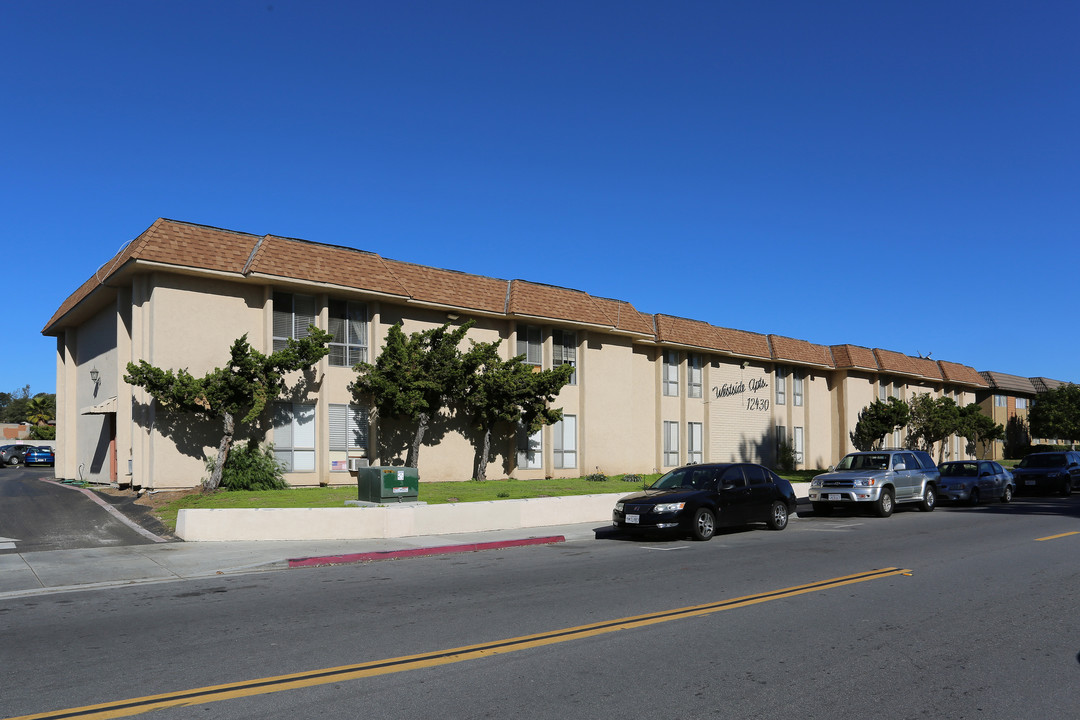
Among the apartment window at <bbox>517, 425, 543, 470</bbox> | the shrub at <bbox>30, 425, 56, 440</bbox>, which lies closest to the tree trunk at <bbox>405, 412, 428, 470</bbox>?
the apartment window at <bbox>517, 425, 543, 470</bbox>

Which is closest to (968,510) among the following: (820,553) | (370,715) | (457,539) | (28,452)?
(820,553)

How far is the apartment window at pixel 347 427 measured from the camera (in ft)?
81.5

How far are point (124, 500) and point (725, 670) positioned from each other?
64.4 feet

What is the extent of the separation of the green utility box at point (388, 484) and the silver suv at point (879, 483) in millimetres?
11134

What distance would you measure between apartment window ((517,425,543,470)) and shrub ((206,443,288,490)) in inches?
371

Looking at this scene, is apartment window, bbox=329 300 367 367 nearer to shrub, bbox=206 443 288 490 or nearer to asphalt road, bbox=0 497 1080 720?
shrub, bbox=206 443 288 490

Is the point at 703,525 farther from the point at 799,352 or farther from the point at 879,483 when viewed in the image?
the point at 799,352

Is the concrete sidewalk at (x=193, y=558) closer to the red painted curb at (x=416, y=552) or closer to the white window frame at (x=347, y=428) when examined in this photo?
the red painted curb at (x=416, y=552)

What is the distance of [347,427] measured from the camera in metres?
25.1

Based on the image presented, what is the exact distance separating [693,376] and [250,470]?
2288 cm

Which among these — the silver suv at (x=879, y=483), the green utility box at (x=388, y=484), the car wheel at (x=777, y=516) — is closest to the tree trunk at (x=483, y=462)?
the green utility box at (x=388, y=484)

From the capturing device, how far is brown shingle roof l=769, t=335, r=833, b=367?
141ft

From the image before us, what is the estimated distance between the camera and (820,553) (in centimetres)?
1376

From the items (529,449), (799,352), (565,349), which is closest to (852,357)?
(799,352)
